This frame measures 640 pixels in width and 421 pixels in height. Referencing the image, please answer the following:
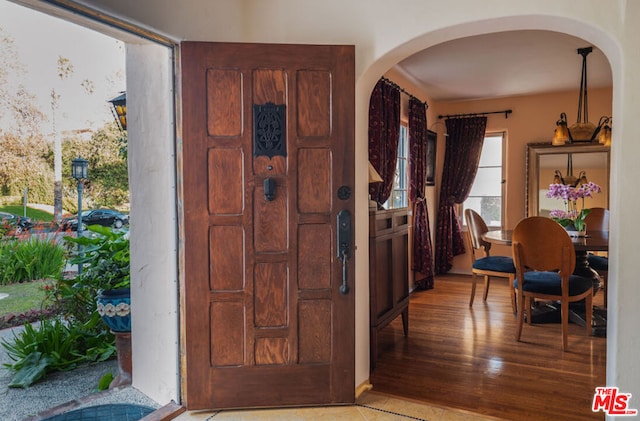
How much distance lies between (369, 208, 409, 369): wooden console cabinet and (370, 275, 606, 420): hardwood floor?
0.25 metres

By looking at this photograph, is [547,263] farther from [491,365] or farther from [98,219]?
[98,219]

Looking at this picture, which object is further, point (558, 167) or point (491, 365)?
point (558, 167)

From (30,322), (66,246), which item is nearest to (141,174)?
(66,246)

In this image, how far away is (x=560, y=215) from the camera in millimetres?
4387

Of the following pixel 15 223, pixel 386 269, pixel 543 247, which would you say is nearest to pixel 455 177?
pixel 543 247

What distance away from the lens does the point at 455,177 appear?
6461mm

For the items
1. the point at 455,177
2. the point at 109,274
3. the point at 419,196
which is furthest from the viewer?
the point at 455,177

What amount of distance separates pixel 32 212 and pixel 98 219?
577mm

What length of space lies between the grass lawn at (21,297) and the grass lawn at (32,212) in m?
0.53

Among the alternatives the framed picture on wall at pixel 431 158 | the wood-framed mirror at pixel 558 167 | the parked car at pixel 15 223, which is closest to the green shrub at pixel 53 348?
the parked car at pixel 15 223

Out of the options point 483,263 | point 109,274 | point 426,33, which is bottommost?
point 483,263

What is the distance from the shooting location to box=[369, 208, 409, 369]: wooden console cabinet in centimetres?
315

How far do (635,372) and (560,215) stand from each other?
2.55 m

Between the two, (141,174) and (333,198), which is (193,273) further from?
(333,198)
